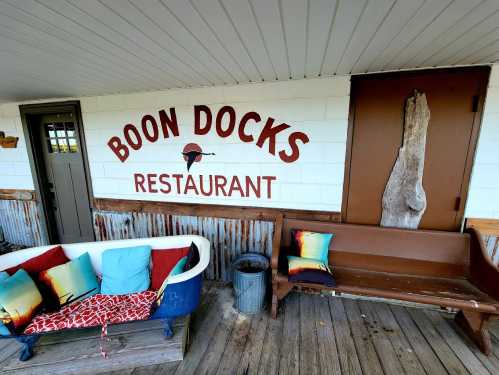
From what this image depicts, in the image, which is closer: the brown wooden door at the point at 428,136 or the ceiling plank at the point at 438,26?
the ceiling plank at the point at 438,26

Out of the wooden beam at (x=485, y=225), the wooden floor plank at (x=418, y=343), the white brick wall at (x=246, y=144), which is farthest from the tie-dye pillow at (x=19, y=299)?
the wooden beam at (x=485, y=225)

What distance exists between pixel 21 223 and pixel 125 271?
2.97 m

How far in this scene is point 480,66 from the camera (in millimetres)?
1946

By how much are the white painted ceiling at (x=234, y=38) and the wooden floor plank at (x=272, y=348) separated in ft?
7.81

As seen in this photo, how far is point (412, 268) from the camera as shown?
221 cm

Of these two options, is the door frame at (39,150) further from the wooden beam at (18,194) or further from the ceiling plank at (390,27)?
the ceiling plank at (390,27)

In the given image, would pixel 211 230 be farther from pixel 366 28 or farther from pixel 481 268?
pixel 481 268

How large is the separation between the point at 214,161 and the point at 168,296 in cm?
152

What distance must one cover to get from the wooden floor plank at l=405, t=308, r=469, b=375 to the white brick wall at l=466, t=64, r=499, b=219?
111 cm

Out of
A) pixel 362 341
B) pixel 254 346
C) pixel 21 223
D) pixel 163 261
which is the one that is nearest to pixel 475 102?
pixel 362 341

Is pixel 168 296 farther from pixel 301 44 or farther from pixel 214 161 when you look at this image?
pixel 301 44

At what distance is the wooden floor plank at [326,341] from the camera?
5.63ft

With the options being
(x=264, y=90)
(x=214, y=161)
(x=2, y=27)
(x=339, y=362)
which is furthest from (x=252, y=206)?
(x=2, y=27)

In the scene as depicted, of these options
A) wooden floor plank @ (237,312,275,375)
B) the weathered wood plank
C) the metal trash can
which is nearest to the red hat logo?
the metal trash can
